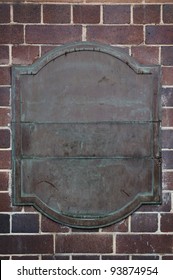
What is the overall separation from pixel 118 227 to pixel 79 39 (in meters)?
0.94

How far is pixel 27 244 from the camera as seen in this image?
2.09 meters

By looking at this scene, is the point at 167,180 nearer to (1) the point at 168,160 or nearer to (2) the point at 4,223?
(1) the point at 168,160

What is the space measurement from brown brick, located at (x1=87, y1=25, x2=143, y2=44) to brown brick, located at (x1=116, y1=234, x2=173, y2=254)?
0.96 metres

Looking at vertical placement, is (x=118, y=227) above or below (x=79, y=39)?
below

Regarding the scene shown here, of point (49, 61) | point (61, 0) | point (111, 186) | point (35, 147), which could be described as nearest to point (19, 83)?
point (49, 61)

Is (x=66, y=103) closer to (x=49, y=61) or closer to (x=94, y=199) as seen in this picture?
(x=49, y=61)

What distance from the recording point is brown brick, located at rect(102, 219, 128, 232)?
2.08 metres

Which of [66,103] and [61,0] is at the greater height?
[61,0]

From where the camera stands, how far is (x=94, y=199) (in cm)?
205

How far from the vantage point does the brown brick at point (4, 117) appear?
6.73 ft

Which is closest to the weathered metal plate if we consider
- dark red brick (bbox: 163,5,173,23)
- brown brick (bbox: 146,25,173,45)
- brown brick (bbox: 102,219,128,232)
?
brown brick (bbox: 102,219,128,232)

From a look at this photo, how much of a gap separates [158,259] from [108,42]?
43.4 inches

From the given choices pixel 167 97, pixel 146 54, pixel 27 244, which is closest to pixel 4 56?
pixel 146 54

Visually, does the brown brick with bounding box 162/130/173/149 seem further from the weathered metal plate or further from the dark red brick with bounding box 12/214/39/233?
the dark red brick with bounding box 12/214/39/233
